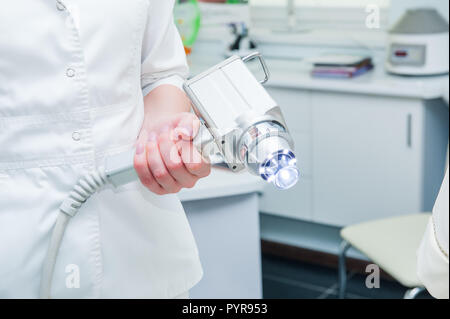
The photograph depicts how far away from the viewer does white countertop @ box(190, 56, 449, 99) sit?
93.0 inches

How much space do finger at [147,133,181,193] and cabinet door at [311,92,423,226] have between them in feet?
6.05

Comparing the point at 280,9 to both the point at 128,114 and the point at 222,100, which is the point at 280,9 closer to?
the point at 128,114

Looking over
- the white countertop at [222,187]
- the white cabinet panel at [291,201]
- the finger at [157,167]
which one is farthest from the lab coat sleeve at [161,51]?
the white cabinet panel at [291,201]

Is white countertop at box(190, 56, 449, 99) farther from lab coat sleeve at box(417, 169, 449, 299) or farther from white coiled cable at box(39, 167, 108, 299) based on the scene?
lab coat sleeve at box(417, 169, 449, 299)

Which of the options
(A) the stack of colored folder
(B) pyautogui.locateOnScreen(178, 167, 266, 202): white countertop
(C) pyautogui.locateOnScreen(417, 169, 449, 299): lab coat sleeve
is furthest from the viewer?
(A) the stack of colored folder

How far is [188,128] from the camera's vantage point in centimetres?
66

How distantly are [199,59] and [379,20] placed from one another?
0.86 metres

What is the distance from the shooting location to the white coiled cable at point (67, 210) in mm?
731

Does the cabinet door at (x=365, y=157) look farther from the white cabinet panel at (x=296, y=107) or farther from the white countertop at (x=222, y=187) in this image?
the white countertop at (x=222, y=187)

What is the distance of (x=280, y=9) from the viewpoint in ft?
10.2

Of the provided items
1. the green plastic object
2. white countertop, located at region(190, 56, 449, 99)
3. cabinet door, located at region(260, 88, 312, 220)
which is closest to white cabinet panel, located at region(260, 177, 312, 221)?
cabinet door, located at region(260, 88, 312, 220)

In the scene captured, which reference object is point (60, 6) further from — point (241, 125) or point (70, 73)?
point (241, 125)

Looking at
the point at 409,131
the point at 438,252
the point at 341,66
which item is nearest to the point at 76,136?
the point at 438,252

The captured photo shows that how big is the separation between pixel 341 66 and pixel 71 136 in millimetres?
1940
